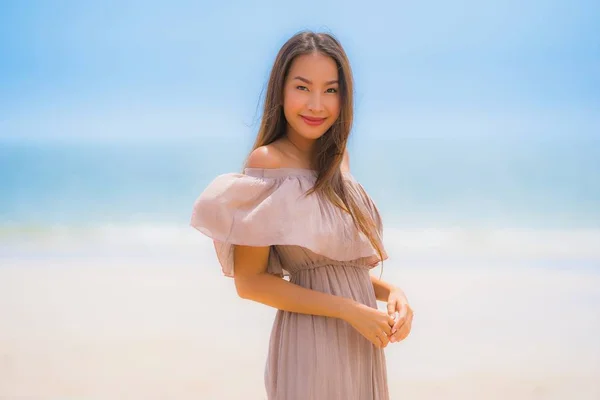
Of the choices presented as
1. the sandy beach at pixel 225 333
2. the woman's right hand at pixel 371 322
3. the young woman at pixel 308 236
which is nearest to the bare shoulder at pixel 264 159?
the young woman at pixel 308 236

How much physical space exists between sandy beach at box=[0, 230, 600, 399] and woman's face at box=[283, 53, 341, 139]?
2381 millimetres

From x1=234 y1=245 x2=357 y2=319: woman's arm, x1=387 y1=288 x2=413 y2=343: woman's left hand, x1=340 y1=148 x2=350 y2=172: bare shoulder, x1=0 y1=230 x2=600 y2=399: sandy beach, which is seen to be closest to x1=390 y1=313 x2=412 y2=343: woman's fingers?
x1=387 y1=288 x2=413 y2=343: woman's left hand

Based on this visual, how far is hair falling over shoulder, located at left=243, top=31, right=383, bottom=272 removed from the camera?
1580mm

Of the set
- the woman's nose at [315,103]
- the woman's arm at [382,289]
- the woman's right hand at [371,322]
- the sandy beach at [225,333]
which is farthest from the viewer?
the sandy beach at [225,333]

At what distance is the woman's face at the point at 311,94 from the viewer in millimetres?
1588

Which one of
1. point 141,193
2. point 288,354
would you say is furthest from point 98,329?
point 141,193

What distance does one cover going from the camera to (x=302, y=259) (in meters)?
1.56

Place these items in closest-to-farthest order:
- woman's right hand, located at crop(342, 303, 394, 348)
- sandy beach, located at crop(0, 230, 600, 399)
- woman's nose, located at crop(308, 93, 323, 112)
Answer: woman's right hand, located at crop(342, 303, 394, 348)
woman's nose, located at crop(308, 93, 323, 112)
sandy beach, located at crop(0, 230, 600, 399)

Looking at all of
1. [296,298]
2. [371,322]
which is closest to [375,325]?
[371,322]

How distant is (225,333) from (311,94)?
3514mm

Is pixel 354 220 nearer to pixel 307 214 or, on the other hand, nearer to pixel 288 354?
pixel 307 214

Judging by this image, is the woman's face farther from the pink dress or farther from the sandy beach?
the sandy beach

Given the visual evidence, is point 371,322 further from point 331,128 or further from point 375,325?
point 331,128

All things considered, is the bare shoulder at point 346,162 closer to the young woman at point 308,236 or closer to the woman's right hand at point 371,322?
the young woman at point 308,236
